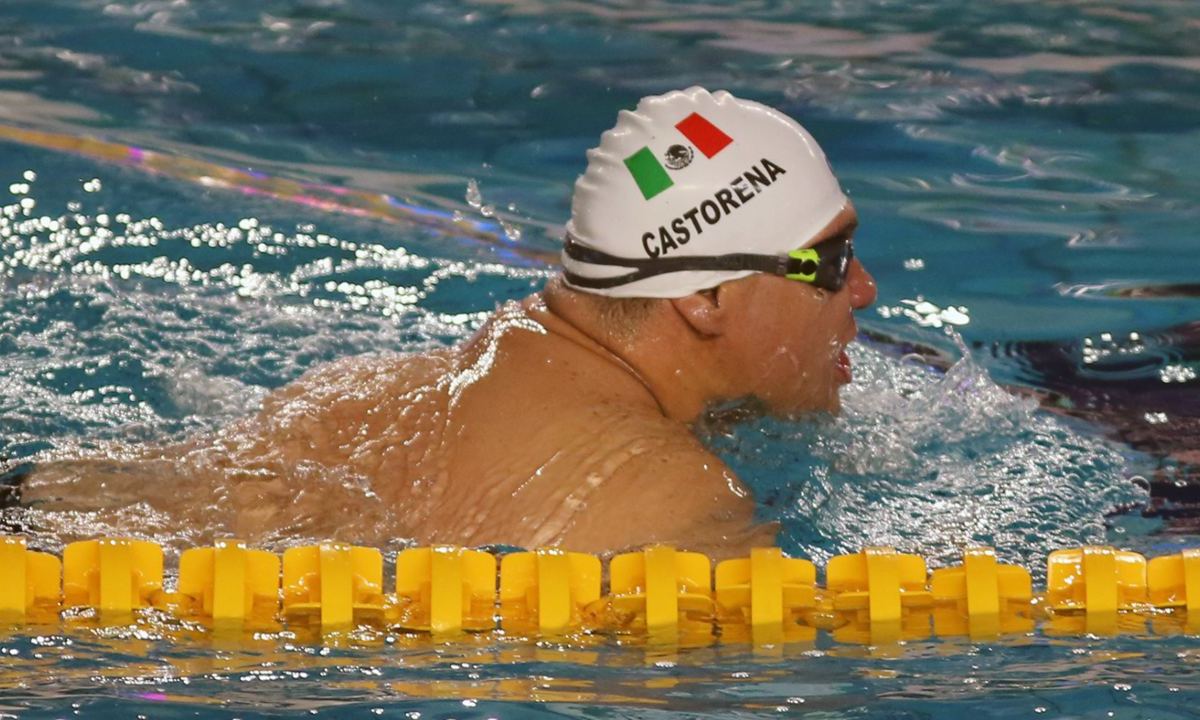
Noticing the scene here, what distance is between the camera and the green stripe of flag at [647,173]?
3.52m

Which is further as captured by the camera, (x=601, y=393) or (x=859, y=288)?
(x=859, y=288)

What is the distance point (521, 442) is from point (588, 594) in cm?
37

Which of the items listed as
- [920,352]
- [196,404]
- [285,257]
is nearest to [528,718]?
[196,404]

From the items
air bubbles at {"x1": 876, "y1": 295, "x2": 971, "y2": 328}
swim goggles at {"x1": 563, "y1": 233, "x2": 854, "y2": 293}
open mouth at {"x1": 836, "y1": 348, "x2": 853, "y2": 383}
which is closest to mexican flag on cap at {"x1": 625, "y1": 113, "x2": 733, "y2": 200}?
swim goggles at {"x1": 563, "y1": 233, "x2": 854, "y2": 293}

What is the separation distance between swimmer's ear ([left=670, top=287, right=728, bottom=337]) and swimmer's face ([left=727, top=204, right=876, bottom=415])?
35 millimetres

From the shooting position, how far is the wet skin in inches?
124

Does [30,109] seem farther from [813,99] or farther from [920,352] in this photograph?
[920,352]

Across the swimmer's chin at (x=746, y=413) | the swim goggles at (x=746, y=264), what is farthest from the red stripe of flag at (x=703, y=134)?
the swimmer's chin at (x=746, y=413)

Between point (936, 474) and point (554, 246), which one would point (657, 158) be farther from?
point (554, 246)

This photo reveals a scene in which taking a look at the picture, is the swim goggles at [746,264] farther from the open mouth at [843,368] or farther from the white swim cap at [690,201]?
the open mouth at [843,368]

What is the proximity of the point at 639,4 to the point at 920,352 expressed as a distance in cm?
357

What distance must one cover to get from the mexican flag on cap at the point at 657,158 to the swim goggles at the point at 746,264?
152mm

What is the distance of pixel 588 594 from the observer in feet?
9.78

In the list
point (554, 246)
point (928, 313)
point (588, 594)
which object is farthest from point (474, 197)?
point (588, 594)
